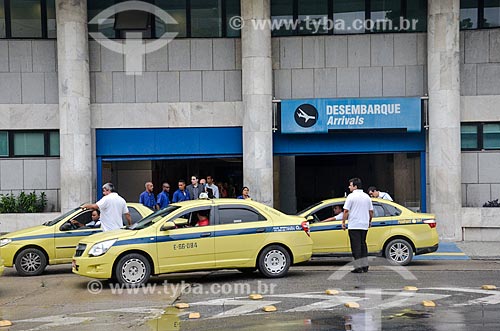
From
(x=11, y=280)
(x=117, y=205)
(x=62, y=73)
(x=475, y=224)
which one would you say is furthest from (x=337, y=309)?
(x=62, y=73)

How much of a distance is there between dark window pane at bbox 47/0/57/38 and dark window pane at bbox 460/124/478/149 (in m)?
12.0

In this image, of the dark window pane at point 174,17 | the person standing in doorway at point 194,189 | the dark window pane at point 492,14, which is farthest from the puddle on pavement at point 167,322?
the dark window pane at point 492,14

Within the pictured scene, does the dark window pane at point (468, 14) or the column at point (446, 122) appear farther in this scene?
the dark window pane at point (468, 14)

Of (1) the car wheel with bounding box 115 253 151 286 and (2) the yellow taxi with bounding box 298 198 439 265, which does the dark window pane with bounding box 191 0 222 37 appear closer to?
(2) the yellow taxi with bounding box 298 198 439 265

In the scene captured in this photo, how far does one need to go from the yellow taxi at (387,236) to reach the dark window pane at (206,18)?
861 centimetres

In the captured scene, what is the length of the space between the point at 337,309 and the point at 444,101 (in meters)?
12.2

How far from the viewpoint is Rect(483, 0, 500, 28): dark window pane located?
22.7m

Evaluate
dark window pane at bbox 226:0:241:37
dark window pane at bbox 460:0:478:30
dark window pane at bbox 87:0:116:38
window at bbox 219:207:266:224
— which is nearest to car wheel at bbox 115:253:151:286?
window at bbox 219:207:266:224

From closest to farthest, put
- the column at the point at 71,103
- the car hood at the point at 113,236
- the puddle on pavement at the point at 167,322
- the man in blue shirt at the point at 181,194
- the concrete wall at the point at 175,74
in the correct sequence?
the puddle on pavement at the point at 167,322
the car hood at the point at 113,236
the man in blue shirt at the point at 181,194
the column at the point at 71,103
the concrete wall at the point at 175,74

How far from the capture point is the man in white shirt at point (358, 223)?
1504cm

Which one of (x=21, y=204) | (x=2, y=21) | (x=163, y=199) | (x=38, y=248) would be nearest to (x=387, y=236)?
(x=163, y=199)

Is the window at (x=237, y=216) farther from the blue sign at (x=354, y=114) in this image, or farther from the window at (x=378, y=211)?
the blue sign at (x=354, y=114)

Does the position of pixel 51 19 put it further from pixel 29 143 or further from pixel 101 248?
pixel 101 248

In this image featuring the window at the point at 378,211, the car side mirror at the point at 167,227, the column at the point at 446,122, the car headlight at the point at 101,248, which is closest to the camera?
the car headlight at the point at 101,248
